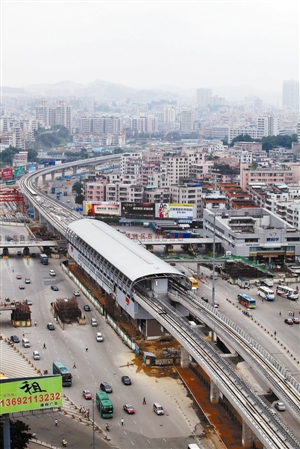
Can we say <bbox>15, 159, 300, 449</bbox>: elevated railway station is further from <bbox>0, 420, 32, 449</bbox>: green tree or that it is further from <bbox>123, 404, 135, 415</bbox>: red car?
<bbox>0, 420, 32, 449</bbox>: green tree

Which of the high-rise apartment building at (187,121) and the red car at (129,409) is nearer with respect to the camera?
the red car at (129,409)

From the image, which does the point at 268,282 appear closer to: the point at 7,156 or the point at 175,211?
the point at 175,211

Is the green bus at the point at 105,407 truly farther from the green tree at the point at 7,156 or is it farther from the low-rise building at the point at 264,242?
the green tree at the point at 7,156

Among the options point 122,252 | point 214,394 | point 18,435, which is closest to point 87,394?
point 214,394

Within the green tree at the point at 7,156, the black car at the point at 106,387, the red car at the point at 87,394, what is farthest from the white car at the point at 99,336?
the green tree at the point at 7,156

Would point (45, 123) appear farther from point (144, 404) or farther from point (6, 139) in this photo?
point (144, 404)

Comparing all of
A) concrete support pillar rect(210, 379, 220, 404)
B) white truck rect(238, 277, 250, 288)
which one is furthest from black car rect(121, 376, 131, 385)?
white truck rect(238, 277, 250, 288)
